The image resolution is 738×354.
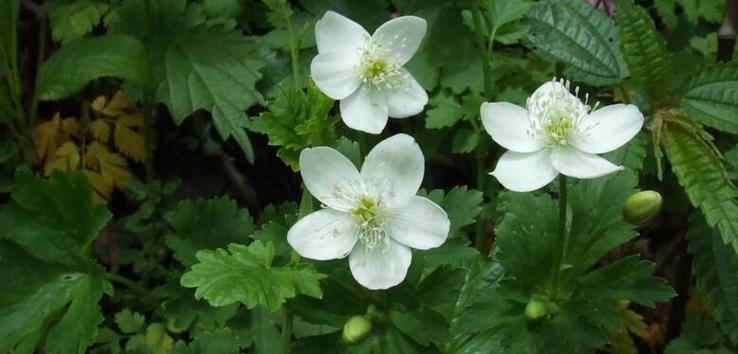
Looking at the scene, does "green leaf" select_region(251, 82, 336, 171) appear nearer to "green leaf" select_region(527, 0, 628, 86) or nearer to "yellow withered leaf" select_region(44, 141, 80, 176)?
"green leaf" select_region(527, 0, 628, 86)

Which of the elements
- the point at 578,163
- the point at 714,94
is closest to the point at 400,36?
the point at 578,163

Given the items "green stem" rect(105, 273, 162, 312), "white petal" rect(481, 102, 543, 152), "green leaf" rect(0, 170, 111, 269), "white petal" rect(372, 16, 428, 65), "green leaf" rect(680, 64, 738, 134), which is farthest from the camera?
"green stem" rect(105, 273, 162, 312)

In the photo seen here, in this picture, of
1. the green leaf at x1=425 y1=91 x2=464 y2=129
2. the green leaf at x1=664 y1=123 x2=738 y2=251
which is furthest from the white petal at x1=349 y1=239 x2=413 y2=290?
the green leaf at x1=425 y1=91 x2=464 y2=129

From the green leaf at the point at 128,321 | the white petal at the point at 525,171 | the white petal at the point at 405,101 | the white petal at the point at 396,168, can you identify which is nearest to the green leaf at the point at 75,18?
the green leaf at the point at 128,321

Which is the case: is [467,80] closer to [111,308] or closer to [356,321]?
[356,321]

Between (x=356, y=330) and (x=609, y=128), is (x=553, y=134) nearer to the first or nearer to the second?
(x=609, y=128)

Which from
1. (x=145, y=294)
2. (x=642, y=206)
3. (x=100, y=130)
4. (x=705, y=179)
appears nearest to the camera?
(x=642, y=206)
